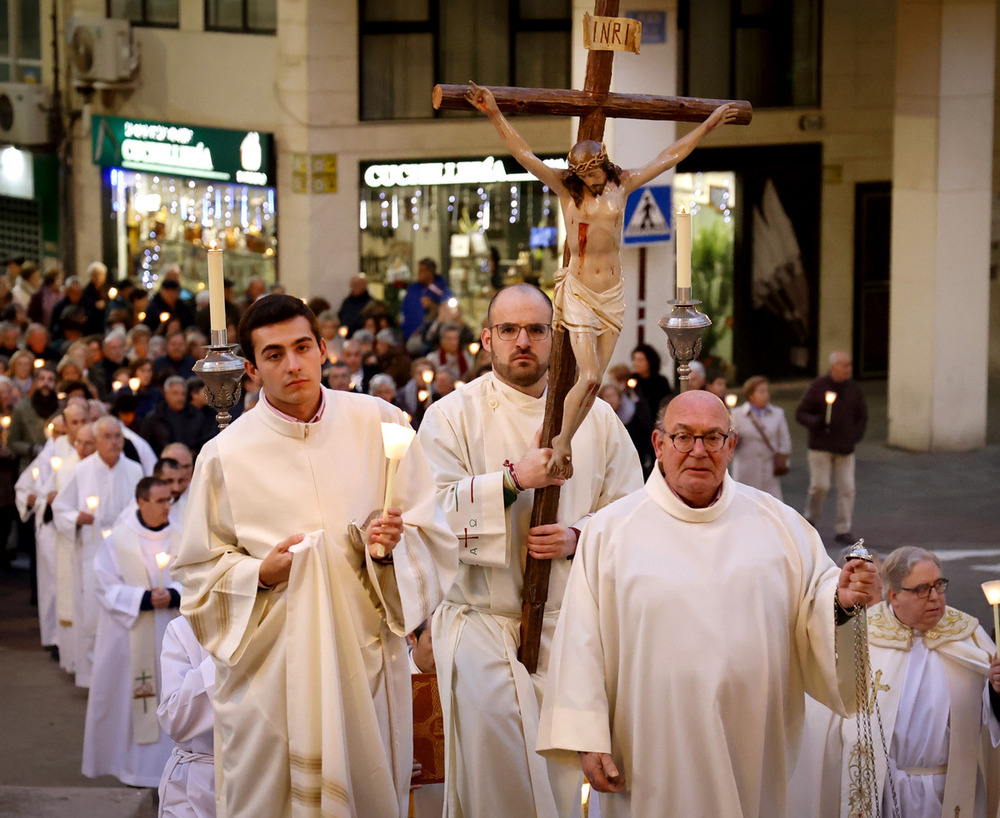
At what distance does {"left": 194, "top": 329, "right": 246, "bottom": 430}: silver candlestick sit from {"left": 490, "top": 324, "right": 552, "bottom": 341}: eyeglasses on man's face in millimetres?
999

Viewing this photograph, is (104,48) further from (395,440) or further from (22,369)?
(395,440)

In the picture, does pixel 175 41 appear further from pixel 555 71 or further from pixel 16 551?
pixel 16 551

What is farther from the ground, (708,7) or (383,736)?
(708,7)

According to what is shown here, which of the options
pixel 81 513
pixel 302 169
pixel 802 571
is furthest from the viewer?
pixel 302 169

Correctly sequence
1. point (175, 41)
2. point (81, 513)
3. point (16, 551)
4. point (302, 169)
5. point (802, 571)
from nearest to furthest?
point (802, 571), point (81, 513), point (16, 551), point (302, 169), point (175, 41)

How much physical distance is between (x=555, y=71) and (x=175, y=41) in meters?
5.57

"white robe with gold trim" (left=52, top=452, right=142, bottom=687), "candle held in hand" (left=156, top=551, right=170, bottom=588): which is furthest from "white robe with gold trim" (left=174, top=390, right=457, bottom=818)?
"white robe with gold trim" (left=52, top=452, right=142, bottom=687)

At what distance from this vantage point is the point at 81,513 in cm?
1120

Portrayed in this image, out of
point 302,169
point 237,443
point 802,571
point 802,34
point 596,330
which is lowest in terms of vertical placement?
point 802,571

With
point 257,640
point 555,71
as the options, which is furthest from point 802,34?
point 257,640

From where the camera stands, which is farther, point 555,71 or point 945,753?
point 555,71

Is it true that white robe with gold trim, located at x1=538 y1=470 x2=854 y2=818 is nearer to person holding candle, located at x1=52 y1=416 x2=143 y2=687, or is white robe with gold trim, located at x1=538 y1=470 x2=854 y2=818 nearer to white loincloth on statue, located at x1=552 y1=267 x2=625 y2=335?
white loincloth on statue, located at x1=552 y1=267 x2=625 y2=335

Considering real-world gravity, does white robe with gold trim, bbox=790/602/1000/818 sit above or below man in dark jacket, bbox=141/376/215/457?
below

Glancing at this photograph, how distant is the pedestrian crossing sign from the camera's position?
1529cm
